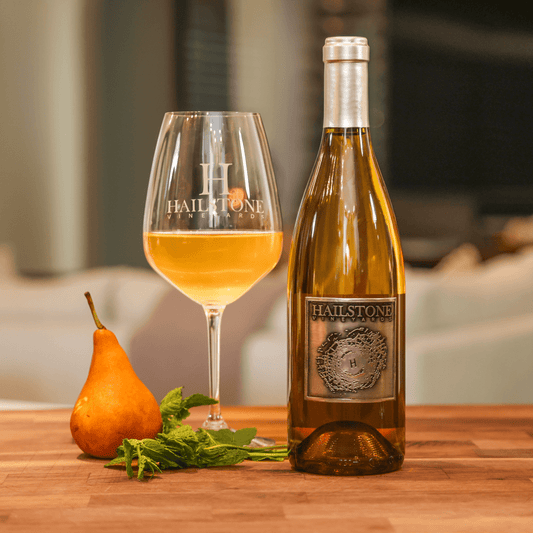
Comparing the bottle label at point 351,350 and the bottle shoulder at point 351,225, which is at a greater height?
the bottle shoulder at point 351,225

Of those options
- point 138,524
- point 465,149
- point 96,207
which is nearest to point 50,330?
point 96,207

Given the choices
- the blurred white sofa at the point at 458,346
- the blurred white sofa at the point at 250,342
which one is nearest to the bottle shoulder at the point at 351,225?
the blurred white sofa at the point at 458,346

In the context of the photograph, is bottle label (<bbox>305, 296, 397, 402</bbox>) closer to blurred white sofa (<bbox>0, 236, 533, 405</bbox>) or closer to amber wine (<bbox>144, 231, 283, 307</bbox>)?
amber wine (<bbox>144, 231, 283, 307</bbox>)

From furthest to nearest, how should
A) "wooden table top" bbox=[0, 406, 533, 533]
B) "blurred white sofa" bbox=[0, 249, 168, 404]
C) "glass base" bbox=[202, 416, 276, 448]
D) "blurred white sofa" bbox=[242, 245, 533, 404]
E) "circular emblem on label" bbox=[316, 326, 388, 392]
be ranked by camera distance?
"blurred white sofa" bbox=[0, 249, 168, 404], "blurred white sofa" bbox=[242, 245, 533, 404], "glass base" bbox=[202, 416, 276, 448], "circular emblem on label" bbox=[316, 326, 388, 392], "wooden table top" bbox=[0, 406, 533, 533]

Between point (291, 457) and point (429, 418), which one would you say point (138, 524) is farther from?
point (429, 418)

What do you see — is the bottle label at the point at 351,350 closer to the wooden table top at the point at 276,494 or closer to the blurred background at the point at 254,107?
the wooden table top at the point at 276,494

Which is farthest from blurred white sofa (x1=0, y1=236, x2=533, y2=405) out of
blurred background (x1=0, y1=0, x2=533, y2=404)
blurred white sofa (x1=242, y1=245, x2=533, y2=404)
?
blurred background (x1=0, y1=0, x2=533, y2=404)

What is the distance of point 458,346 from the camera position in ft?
8.27

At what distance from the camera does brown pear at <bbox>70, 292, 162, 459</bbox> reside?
67 centimetres

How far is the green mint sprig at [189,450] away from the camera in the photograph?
633 millimetres

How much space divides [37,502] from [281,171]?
4265mm

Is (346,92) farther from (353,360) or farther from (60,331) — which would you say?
(60,331)

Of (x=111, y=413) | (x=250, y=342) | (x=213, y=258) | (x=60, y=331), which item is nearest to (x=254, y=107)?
(x=60, y=331)

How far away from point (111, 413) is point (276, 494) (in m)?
0.18
